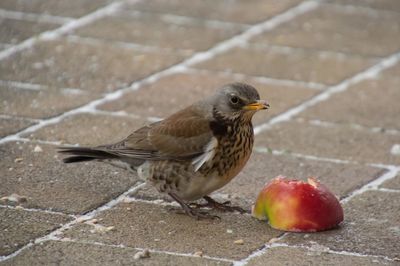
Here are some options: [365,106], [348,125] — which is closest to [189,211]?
[348,125]

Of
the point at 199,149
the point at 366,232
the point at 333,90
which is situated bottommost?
the point at 366,232

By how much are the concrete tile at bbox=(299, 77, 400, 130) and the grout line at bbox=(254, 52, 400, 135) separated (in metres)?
0.06

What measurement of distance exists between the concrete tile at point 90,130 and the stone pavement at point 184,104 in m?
0.01

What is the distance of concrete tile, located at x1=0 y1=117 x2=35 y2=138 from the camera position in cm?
738

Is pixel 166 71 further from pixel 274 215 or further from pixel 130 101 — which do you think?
pixel 274 215

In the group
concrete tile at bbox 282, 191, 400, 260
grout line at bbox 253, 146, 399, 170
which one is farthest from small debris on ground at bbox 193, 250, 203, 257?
grout line at bbox 253, 146, 399, 170

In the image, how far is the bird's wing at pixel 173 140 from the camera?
601 cm

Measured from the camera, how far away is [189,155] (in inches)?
237

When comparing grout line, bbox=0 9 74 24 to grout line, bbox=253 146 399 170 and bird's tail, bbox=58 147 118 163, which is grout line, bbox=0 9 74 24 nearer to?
grout line, bbox=253 146 399 170

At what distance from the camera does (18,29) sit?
970 centimetres

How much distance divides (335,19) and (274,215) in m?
4.97

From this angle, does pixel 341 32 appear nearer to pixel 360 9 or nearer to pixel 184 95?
pixel 360 9

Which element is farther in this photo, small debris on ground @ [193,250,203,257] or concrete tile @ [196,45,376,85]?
concrete tile @ [196,45,376,85]

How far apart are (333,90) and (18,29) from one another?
2969mm
